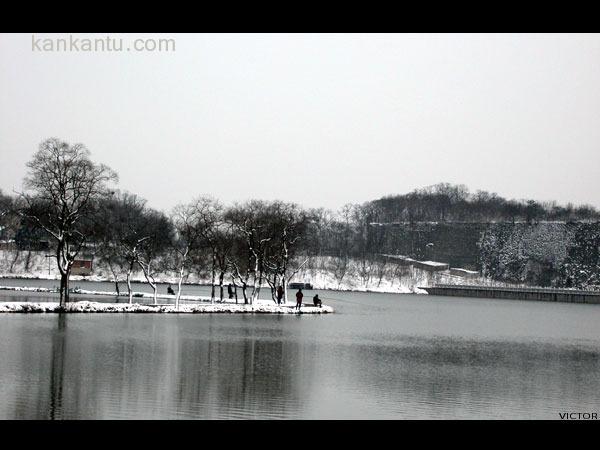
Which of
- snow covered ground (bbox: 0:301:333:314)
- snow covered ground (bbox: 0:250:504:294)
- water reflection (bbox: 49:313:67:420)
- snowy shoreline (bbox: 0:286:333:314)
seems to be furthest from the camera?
snow covered ground (bbox: 0:250:504:294)

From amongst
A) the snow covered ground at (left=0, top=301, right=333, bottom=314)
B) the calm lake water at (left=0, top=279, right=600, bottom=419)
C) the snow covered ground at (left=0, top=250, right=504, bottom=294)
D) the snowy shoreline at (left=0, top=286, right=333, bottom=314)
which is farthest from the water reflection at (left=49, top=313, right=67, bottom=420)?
the snow covered ground at (left=0, top=250, right=504, bottom=294)

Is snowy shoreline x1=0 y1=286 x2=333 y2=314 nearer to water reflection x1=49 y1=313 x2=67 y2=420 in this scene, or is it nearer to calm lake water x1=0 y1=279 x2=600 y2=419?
calm lake water x1=0 y1=279 x2=600 y2=419

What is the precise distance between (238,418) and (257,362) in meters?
9.71

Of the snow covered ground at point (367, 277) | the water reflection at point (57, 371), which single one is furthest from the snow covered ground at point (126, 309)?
the snow covered ground at point (367, 277)

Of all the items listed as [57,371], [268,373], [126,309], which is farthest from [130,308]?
[57,371]

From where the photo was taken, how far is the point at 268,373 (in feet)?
83.1

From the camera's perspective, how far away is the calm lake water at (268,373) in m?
19.5

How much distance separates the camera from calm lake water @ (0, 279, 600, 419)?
19516mm

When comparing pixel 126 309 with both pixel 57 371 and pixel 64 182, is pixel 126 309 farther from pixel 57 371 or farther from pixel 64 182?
pixel 57 371

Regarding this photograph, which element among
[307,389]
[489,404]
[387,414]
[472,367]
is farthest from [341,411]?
[472,367]

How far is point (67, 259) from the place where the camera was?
4922 cm

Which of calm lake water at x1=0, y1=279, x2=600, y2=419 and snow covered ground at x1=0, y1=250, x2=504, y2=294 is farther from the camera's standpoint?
snow covered ground at x1=0, y1=250, x2=504, y2=294

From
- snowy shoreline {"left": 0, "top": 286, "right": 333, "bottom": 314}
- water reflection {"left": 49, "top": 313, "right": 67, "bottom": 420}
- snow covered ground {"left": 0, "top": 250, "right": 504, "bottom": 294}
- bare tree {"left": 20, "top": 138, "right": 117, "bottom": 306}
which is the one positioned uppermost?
bare tree {"left": 20, "top": 138, "right": 117, "bottom": 306}
